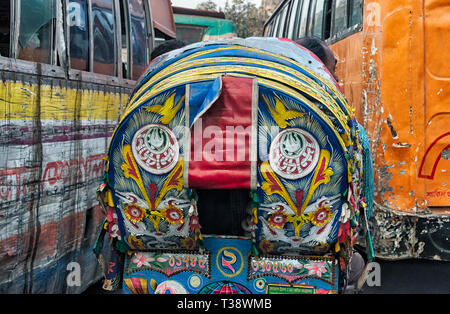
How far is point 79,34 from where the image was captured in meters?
3.82

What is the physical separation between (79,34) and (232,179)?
8.04ft

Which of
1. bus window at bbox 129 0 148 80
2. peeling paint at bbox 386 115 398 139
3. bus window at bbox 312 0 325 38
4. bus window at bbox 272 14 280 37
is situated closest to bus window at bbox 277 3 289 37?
bus window at bbox 272 14 280 37

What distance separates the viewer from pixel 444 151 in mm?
4035

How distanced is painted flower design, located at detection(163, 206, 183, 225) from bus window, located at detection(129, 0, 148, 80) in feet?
11.3

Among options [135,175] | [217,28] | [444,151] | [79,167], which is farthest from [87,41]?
[217,28]

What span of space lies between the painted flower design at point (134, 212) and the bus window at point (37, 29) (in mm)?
1435

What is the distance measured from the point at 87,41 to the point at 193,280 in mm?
2588

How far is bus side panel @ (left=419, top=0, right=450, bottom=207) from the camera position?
400 cm

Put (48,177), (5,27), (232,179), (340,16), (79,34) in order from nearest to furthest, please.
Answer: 1. (232,179)
2. (5,27)
3. (48,177)
4. (79,34)
5. (340,16)

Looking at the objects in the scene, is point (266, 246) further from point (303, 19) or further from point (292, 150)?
point (303, 19)

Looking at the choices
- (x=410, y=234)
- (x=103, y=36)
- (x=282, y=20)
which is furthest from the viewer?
(x=282, y=20)

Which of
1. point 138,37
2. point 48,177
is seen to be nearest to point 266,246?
point 48,177

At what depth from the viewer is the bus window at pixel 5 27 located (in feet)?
9.29

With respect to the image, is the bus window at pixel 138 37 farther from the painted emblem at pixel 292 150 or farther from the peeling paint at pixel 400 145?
the painted emblem at pixel 292 150
